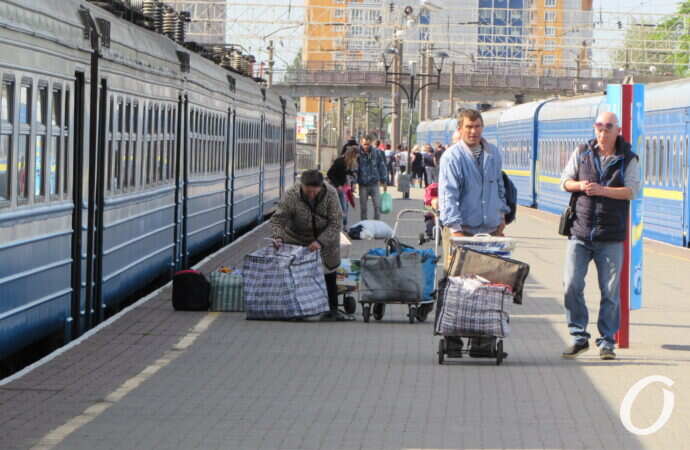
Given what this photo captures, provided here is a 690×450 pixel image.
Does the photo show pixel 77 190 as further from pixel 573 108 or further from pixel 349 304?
pixel 573 108

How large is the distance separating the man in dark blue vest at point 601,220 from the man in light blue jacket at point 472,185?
539 mm

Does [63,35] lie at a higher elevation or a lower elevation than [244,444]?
higher

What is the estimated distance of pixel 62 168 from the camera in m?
12.1

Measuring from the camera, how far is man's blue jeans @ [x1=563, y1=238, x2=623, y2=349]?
1212 centimetres

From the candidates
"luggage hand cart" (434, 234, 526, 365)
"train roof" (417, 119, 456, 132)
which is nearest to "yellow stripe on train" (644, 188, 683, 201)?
"luggage hand cart" (434, 234, 526, 365)

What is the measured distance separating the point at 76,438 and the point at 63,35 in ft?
14.5

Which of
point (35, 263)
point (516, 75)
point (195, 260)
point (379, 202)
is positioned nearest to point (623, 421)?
point (35, 263)

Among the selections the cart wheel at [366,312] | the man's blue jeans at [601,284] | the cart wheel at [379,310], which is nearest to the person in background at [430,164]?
the cart wheel at [379,310]

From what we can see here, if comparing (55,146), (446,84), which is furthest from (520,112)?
(446,84)

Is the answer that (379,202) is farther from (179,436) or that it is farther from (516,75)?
(516,75)

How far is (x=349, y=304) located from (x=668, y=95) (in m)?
14.5

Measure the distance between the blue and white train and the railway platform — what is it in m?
12.2

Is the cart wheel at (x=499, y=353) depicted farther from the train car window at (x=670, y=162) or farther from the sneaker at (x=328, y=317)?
the train car window at (x=670, y=162)

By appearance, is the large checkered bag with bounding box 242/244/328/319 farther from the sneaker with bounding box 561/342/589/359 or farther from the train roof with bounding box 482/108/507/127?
the train roof with bounding box 482/108/507/127
